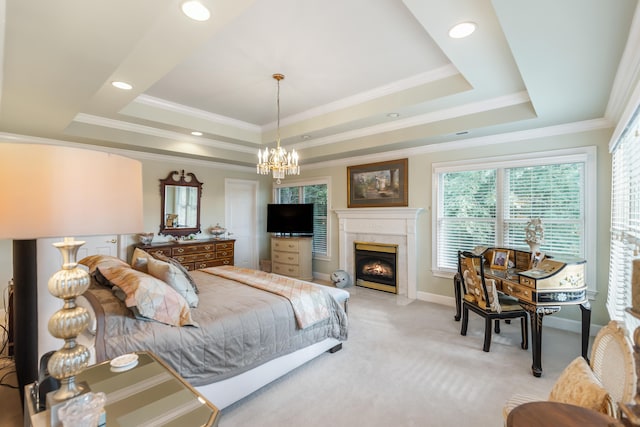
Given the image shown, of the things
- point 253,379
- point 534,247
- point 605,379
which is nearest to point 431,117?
point 534,247

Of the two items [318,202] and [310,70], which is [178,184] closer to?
[318,202]

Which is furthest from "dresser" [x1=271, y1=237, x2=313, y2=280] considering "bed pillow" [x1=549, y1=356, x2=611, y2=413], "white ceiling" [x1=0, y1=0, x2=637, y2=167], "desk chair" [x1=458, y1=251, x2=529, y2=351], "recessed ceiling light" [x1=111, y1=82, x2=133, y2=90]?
"bed pillow" [x1=549, y1=356, x2=611, y2=413]

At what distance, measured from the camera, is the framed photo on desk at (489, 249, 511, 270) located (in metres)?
3.56

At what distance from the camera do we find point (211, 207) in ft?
19.4

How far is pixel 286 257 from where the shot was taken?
6.06 m

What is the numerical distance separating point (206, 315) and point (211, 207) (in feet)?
13.2

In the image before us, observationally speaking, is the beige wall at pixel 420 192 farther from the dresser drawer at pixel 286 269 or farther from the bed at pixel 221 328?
the bed at pixel 221 328

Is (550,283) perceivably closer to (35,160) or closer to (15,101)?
(35,160)

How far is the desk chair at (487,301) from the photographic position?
291 centimetres

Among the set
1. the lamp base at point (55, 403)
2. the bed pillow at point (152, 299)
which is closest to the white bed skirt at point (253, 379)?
the bed pillow at point (152, 299)

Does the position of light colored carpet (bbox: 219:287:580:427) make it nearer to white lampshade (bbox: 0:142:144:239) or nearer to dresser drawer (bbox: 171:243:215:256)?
white lampshade (bbox: 0:142:144:239)

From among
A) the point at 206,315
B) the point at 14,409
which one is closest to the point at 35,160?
the point at 206,315

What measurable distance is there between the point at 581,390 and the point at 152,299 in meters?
2.36

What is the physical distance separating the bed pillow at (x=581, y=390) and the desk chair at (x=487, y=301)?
147cm
